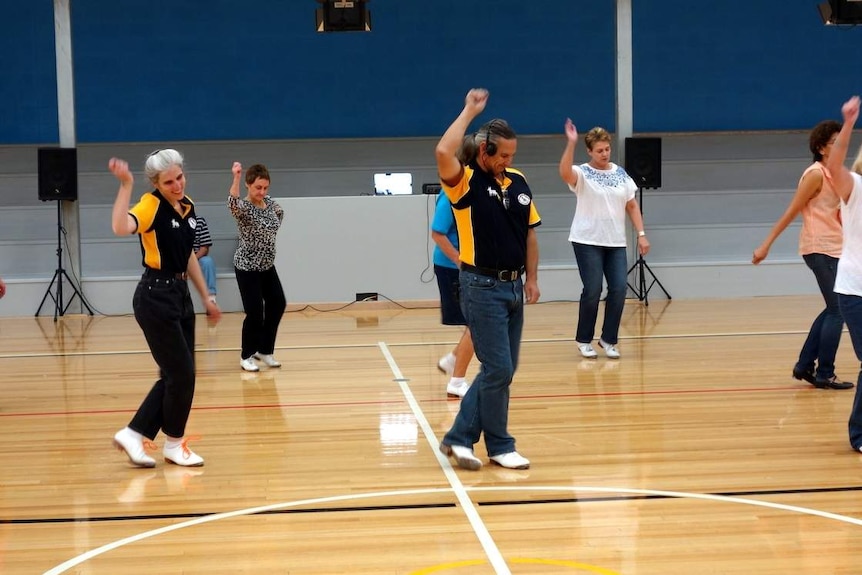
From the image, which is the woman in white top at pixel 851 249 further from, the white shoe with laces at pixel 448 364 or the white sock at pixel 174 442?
the white sock at pixel 174 442

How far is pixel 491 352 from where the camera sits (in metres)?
4.21

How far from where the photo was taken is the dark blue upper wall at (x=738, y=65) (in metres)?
14.1

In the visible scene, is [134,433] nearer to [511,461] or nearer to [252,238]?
[511,461]

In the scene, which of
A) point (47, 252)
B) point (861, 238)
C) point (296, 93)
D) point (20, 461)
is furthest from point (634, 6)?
point (20, 461)

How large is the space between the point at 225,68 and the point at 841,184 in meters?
10.8

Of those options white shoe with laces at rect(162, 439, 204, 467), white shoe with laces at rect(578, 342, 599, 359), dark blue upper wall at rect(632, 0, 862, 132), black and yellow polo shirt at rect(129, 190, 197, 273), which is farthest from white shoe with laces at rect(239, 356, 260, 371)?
dark blue upper wall at rect(632, 0, 862, 132)

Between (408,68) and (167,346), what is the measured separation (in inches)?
398

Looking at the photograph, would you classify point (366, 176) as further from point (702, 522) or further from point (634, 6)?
point (702, 522)

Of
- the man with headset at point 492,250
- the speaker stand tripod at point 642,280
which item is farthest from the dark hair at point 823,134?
the speaker stand tripod at point 642,280

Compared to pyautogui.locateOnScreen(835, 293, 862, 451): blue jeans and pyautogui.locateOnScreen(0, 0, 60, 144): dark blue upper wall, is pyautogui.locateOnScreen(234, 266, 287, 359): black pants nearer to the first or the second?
pyautogui.locateOnScreen(835, 293, 862, 451): blue jeans

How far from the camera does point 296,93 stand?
13.9 meters

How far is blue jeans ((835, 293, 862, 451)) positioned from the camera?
4.34 m

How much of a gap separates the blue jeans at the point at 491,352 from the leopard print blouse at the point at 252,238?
286cm

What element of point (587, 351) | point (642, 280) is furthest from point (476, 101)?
point (642, 280)
